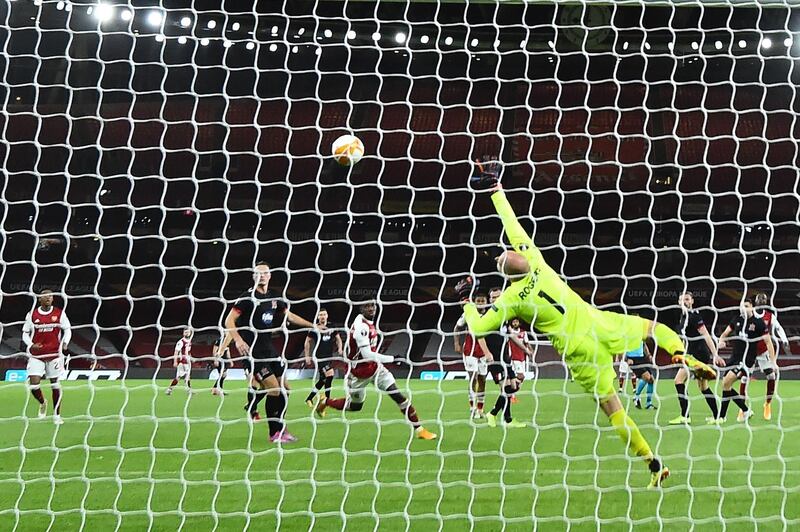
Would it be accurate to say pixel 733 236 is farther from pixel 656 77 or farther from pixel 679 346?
pixel 679 346

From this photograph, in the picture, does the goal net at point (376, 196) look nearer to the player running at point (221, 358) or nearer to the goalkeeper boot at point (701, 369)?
the player running at point (221, 358)

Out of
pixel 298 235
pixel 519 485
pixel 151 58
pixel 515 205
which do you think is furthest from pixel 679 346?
pixel 151 58

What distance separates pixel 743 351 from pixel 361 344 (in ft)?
13.8

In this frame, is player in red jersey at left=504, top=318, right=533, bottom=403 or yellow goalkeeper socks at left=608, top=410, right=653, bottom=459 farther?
player in red jersey at left=504, top=318, right=533, bottom=403

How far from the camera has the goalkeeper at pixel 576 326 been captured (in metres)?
4.87

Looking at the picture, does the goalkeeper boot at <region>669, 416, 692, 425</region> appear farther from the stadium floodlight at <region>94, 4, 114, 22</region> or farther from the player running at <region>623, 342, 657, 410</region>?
the stadium floodlight at <region>94, 4, 114, 22</region>

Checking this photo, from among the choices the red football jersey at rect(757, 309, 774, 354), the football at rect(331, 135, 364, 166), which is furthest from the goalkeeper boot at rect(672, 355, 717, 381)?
the red football jersey at rect(757, 309, 774, 354)

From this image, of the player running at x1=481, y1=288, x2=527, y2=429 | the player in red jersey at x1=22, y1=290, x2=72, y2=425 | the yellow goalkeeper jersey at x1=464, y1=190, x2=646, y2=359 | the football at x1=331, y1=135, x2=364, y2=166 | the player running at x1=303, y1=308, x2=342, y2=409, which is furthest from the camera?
the player running at x1=303, y1=308, x2=342, y2=409

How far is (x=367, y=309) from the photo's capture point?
24.9 feet

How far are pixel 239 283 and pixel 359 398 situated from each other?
9.25 metres

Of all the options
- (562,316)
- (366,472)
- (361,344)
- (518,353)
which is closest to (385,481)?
(366,472)

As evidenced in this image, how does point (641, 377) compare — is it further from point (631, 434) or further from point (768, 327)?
point (631, 434)

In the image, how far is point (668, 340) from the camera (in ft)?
16.1

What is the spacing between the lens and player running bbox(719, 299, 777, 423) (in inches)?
310
